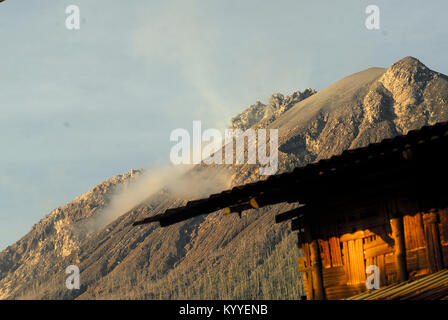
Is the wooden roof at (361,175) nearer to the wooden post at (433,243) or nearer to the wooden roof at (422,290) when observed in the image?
the wooden post at (433,243)

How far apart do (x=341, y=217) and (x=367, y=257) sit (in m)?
0.99

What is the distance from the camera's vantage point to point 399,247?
12211 millimetres

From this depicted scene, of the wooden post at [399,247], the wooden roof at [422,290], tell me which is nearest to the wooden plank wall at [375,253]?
the wooden post at [399,247]

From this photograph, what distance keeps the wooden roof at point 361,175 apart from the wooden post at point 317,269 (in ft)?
4.09

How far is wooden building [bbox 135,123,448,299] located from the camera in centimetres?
1155

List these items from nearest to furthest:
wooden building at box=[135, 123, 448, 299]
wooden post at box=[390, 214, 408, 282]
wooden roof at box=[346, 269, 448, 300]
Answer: wooden roof at box=[346, 269, 448, 300]
wooden building at box=[135, 123, 448, 299]
wooden post at box=[390, 214, 408, 282]

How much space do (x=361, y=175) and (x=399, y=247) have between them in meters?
1.54

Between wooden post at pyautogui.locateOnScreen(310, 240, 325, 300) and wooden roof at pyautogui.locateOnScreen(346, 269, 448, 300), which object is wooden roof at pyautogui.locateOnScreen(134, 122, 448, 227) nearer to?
wooden post at pyautogui.locateOnScreen(310, 240, 325, 300)

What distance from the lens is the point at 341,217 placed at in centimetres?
1330

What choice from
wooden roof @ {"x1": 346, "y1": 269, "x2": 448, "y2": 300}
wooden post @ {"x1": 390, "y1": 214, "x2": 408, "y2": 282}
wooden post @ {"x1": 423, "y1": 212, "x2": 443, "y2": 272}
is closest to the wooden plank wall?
wooden post @ {"x1": 423, "y1": 212, "x2": 443, "y2": 272}

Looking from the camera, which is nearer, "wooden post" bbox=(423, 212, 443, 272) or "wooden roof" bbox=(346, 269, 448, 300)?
"wooden roof" bbox=(346, 269, 448, 300)

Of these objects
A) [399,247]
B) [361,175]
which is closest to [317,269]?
[399,247]

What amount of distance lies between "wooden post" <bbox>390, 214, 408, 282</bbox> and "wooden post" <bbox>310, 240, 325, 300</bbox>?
1874mm
